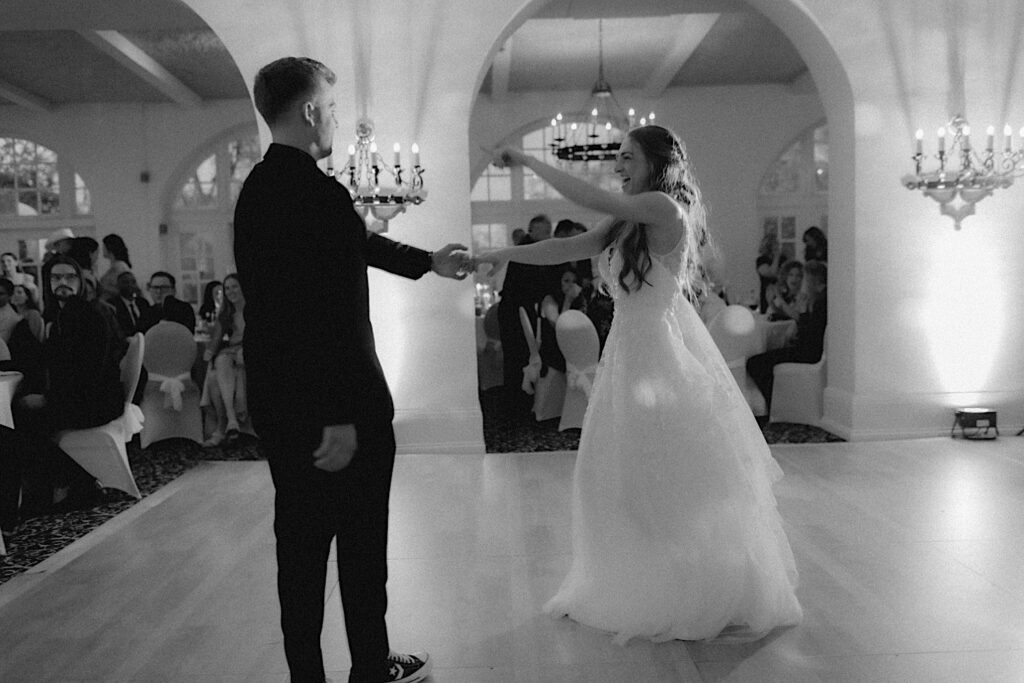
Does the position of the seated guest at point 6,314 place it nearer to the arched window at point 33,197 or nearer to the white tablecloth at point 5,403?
the white tablecloth at point 5,403

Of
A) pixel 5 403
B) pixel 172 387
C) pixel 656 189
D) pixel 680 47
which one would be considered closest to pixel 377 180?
pixel 172 387

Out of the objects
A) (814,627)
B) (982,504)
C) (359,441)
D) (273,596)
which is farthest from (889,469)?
(359,441)

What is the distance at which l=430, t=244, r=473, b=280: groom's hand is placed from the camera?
296 cm

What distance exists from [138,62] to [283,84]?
895 centimetres

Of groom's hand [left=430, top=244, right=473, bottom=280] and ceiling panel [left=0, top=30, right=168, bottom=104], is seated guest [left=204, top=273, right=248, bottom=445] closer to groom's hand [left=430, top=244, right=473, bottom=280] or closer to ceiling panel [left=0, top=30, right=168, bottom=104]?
ceiling panel [left=0, top=30, right=168, bottom=104]

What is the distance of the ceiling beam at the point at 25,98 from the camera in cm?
1193

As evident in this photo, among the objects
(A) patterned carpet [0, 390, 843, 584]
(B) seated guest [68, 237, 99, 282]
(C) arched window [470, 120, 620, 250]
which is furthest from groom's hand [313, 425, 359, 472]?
(C) arched window [470, 120, 620, 250]

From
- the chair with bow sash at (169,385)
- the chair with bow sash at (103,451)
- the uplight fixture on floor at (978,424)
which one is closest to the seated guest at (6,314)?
the chair with bow sash at (169,385)

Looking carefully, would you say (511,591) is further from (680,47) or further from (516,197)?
(516,197)

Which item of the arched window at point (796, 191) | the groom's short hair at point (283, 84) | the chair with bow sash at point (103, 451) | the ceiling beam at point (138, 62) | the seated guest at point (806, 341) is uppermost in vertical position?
the ceiling beam at point (138, 62)

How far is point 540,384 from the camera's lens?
25.1 ft

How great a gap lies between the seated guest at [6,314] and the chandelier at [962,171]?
5.68 m

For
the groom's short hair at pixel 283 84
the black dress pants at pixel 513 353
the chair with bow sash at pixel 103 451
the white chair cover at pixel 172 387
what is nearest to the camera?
the groom's short hair at pixel 283 84

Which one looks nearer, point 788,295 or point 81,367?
point 81,367
